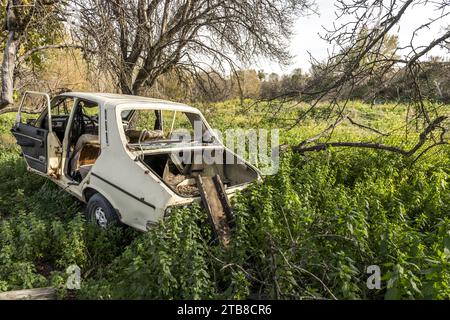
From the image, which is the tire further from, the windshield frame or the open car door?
the open car door

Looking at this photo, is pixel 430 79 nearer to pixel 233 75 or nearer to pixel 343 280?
pixel 343 280

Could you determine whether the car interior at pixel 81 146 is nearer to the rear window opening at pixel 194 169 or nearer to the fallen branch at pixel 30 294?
the rear window opening at pixel 194 169

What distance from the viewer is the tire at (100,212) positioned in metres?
4.61

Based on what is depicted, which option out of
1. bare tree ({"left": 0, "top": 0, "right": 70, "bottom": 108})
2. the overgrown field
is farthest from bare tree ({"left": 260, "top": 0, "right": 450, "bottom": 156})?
bare tree ({"left": 0, "top": 0, "right": 70, "bottom": 108})

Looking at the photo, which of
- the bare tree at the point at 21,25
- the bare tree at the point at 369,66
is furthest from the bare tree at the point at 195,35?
the bare tree at the point at 369,66

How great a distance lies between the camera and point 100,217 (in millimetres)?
4820

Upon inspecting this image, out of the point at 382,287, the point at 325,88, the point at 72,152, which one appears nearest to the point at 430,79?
the point at 325,88

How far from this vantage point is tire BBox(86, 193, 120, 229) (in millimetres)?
4614

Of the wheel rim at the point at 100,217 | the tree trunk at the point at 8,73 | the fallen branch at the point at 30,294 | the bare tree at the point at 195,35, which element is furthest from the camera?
the bare tree at the point at 195,35

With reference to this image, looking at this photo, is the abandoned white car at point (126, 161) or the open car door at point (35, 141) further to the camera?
the open car door at point (35, 141)

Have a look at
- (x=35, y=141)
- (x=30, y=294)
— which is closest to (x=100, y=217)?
(x=30, y=294)

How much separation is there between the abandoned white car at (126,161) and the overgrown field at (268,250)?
306 mm

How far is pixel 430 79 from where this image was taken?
5590 mm

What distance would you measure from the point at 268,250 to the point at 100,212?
249 cm
